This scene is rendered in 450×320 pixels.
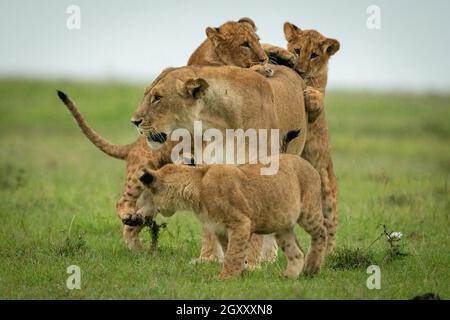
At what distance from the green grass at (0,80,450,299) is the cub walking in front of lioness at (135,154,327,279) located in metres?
0.31

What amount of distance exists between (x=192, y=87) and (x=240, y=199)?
3.26 feet

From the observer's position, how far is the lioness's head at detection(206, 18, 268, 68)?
29.0ft

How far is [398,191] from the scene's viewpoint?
39.0ft

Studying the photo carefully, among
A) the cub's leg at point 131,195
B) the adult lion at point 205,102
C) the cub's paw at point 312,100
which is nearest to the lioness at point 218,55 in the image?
the cub's leg at point 131,195

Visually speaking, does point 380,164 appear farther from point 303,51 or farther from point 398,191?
point 303,51

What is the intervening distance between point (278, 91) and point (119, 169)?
6.66 metres

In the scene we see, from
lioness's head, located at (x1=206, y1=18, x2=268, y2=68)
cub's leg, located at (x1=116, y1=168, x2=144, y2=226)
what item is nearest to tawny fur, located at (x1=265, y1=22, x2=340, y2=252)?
lioness's head, located at (x1=206, y1=18, x2=268, y2=68)

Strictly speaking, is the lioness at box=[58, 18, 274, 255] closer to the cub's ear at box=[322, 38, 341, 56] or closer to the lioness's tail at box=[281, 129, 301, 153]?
the cub's ear at box=[322, 38, 341, 56]

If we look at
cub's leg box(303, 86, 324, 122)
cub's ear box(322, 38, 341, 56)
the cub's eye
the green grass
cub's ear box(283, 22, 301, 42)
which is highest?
cub's ear box(283, 22, 301, 42)

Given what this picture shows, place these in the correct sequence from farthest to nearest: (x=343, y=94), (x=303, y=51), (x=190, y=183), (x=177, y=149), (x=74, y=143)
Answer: (x=343, y=94) → (x=74, y=143) → (x=303, y=51) → (x=177, y=149) → (x=190, y=183)

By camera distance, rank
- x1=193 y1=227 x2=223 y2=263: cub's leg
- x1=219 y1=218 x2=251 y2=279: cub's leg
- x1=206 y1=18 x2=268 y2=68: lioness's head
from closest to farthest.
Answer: x1=219 y1=218 x2=251 y2=279: cub's leg → x1=193 y1=227 x2=223 y2=263: cub's leg → x1=206 y1=18 x2=268 y2=68: lioness's head

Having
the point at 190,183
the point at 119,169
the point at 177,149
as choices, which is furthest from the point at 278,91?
the point at 119,169

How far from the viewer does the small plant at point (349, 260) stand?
7.78 m

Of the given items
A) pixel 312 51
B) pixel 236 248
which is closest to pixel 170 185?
pixel 236 248
